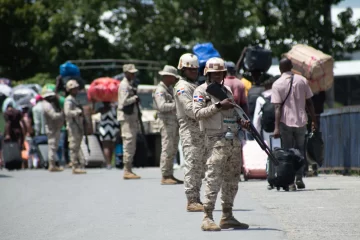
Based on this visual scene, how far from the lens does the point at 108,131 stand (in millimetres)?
26984

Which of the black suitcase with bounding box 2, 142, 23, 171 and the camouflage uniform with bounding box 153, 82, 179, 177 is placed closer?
the camouflage uniform with bounding box 153, 82, 179, 177

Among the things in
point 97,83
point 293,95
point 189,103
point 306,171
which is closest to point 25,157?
point 97,83

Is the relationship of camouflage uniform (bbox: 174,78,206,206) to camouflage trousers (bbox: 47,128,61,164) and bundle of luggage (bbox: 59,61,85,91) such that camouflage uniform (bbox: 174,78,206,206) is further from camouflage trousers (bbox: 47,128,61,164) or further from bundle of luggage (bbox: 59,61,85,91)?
bundle of luggage (bbox: 59,61,85,91)

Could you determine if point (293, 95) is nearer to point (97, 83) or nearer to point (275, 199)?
point (275, 199)

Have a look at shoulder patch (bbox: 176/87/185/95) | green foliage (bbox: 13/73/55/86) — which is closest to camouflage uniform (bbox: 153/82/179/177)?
shoulder patch (bbox: 176/87/185/95)

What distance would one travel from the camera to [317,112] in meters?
19.7

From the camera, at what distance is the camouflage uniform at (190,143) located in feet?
42.9

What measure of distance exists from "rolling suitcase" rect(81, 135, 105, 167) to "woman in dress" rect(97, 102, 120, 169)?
2.28 ft

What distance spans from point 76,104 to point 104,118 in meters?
4.83

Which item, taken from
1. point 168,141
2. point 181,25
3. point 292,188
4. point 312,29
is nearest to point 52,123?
point 168,141

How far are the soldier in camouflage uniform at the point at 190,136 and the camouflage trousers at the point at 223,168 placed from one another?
1.85 meters

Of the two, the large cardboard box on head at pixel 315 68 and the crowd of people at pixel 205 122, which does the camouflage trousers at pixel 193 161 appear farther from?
the large cardboard box on head at pixel 315 68

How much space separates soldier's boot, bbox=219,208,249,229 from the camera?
10922 mm

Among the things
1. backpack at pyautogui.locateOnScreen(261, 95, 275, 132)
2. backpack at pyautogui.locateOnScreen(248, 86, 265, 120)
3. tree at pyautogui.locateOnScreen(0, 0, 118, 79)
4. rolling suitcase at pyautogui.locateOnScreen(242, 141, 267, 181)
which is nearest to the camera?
backpack at pyautogui.locateOnScreen(261, 95, 275, 132)
